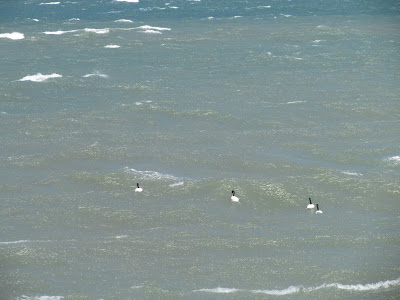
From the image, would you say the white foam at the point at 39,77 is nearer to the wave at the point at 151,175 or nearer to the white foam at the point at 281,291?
the wave at the point at 151,175

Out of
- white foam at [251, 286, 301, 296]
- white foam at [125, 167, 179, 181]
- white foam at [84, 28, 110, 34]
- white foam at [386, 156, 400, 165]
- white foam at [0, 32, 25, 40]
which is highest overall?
white foam at [84, 28, 110, 34]

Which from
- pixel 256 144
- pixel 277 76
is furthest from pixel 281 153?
pixel 277 76

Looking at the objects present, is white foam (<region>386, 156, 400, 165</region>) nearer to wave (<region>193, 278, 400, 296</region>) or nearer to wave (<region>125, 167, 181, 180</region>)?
wave (<region>193, 278, 400, 296</region>)

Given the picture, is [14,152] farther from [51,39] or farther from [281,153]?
[51,39]

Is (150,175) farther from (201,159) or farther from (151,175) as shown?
(201,159)

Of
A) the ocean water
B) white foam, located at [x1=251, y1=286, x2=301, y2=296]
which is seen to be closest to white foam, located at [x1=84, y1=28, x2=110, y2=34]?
the ocean water

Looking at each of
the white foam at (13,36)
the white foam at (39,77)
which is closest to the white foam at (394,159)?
the white foam at (39,77)

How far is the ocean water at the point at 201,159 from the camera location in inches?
2296

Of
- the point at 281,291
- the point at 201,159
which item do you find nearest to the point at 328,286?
the point at 281,291

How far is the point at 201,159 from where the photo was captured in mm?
76562

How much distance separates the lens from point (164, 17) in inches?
5098

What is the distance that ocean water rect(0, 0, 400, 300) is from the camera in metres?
58.3

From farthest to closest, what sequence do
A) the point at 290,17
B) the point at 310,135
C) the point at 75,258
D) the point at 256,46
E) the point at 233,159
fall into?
1. the point at 290,17
2. the point at 256,46
3. the point at 310,135
4. the point at 233,159
5. the point at 75,258

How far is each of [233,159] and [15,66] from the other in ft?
140
